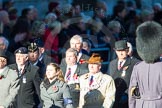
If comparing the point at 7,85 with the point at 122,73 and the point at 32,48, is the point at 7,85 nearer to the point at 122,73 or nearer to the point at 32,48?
the point at 32,48

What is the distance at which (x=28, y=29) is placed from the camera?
589 inches

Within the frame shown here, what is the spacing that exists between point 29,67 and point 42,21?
11.8 ft

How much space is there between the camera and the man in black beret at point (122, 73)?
476 inches

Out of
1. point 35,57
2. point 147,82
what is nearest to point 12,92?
point 35,57

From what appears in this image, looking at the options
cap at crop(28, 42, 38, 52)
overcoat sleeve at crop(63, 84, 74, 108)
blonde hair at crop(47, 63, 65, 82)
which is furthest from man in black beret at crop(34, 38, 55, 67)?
overcoat sleeve at crop(63, 84, 74, 108)

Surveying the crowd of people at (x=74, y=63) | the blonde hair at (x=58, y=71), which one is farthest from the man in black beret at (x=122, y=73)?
the blonde hair at (x=58, y=71)

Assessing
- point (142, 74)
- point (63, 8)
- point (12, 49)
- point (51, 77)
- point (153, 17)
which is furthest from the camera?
point (153, 17)

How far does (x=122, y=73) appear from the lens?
12133 mm

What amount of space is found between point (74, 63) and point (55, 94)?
85cm

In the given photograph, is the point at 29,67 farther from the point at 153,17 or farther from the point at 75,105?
the point at 153,17

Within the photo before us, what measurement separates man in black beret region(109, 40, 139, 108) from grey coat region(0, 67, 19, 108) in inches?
65.7

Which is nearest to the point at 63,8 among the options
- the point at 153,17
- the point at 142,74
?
the point at 153,17

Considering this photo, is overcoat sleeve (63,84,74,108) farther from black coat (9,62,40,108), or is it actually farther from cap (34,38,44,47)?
cap (34,38,44,47)

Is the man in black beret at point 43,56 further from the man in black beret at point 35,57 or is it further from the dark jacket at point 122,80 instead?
the dark jacket at point 122,80
